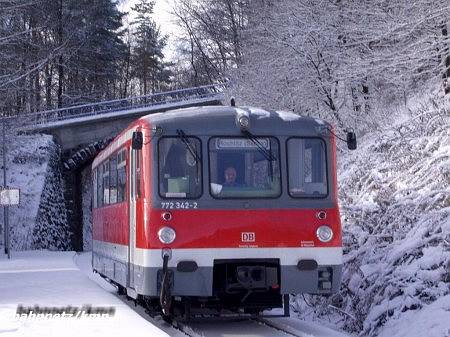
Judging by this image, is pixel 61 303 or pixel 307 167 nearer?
pixel 307 167

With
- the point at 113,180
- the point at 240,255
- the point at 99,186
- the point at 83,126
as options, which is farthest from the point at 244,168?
the point at 83,126

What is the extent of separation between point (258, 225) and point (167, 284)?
1.48 m

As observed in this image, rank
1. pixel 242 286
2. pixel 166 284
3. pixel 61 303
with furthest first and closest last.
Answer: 1. pixel 61 303
2. pixel 242 286
3. pixel 166 284

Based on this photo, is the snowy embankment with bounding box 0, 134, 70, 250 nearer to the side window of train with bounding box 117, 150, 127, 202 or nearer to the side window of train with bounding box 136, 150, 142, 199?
the side window of train with bounding box 117, 150, 127, 202

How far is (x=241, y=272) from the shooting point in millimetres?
11070

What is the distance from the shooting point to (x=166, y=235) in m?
11.0

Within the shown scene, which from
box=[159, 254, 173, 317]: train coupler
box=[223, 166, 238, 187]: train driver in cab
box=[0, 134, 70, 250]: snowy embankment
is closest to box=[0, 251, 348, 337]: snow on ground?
box=[159, 254, 173, 317]: train coupler

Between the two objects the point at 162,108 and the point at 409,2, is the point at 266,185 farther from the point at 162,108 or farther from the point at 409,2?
the point at 162,108

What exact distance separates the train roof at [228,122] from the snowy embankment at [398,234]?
8.50 feet

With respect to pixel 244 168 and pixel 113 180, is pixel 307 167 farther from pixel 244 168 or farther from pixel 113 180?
pixel 113 180

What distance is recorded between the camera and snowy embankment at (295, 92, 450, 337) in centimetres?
1166

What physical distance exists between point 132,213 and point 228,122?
2.02m

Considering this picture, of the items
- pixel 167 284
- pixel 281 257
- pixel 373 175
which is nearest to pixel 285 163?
pixel 281 257

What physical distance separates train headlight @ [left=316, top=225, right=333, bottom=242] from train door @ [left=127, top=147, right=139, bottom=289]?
8.65ft
